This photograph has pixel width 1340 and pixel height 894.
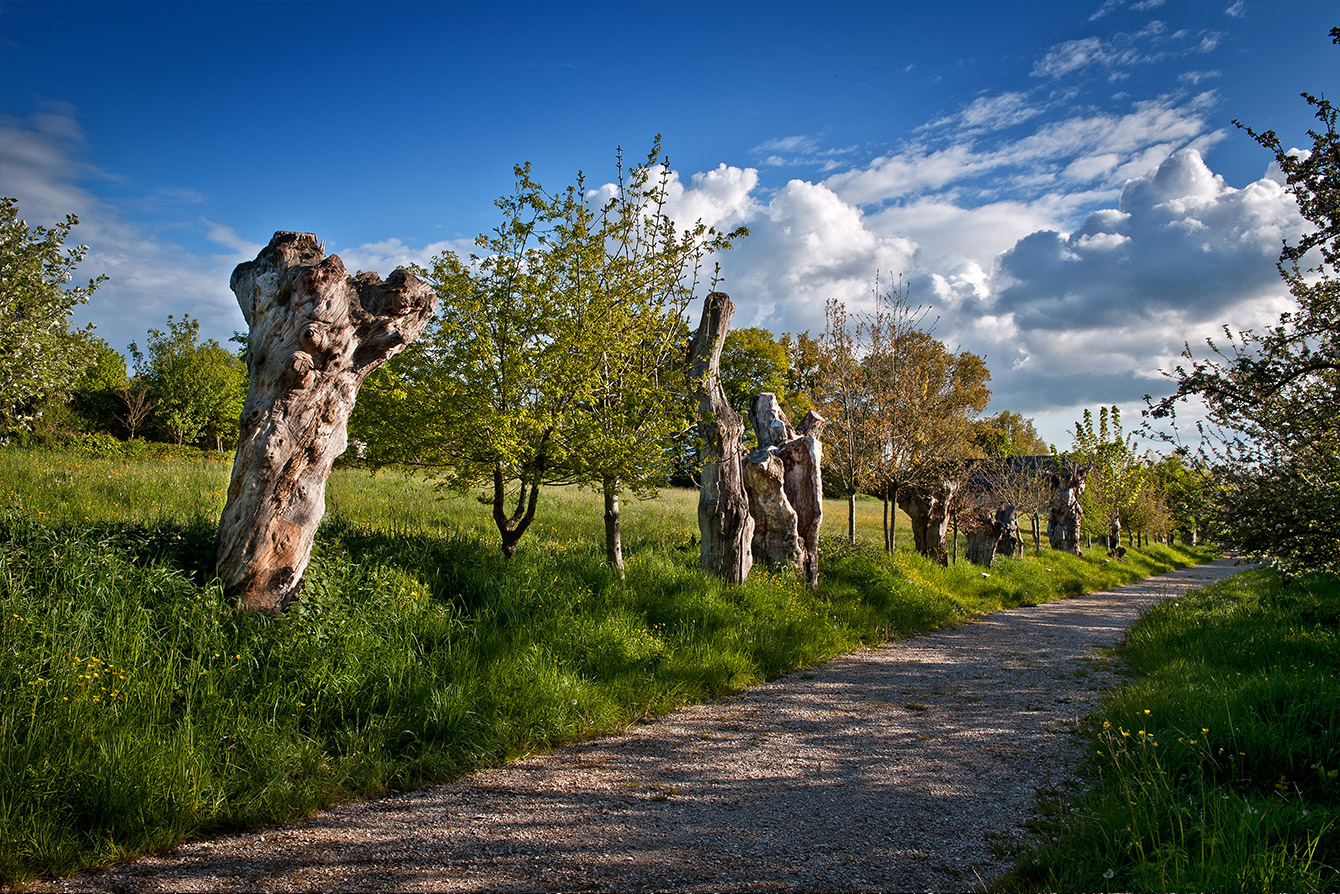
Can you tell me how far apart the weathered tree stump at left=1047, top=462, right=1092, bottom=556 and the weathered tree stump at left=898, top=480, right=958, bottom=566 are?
1565 centimetres

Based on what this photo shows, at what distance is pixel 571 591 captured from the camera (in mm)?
7809

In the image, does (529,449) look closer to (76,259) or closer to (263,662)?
(263,662)

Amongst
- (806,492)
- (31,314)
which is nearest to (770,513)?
(806,492)

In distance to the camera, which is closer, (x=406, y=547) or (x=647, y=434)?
(x=406, y=547)

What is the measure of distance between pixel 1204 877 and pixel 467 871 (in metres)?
3.48

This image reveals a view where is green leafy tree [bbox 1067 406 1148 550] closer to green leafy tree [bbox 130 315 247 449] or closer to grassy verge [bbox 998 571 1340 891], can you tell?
grassy verge [bbox 998 571 1340 891]

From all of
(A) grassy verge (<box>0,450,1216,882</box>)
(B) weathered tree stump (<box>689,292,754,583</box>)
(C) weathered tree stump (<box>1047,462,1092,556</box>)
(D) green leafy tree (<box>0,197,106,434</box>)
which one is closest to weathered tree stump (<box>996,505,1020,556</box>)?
(C) weathered tree stump (<box>1047,462,1092,556</box>)

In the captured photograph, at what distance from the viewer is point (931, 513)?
17.5m

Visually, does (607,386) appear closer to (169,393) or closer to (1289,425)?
(1289,425)

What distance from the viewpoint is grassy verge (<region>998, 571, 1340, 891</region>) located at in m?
3.21

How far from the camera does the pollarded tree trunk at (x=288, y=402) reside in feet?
18.8

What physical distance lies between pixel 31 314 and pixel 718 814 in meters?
15.5

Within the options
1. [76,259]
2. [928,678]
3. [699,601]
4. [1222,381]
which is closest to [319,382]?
[699,601]

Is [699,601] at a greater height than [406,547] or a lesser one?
lesser
